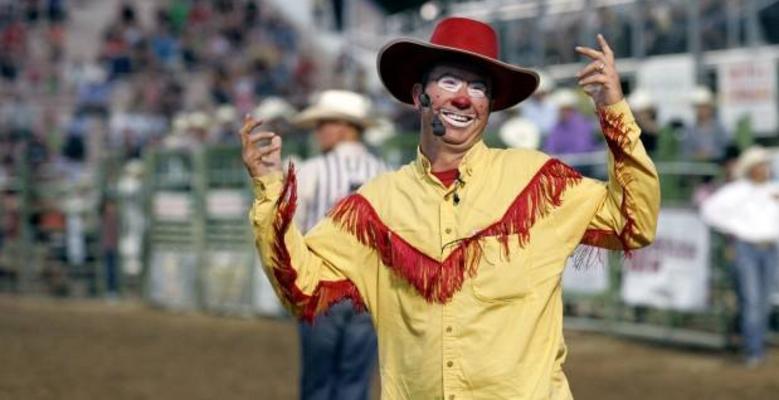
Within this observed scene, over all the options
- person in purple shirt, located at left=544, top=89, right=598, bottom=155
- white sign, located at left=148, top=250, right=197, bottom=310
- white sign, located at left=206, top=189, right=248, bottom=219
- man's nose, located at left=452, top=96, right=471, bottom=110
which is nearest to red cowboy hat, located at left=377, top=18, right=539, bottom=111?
man's nose, located at left=452, top=96, right=471, bottom=110

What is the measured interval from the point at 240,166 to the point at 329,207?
34.2 feet

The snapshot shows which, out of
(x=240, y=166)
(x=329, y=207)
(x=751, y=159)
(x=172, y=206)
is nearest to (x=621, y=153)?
(x=329, y=207)

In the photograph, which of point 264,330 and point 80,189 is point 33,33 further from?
point 264,330

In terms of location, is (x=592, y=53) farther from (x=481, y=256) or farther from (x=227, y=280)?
(x=227, y=280)

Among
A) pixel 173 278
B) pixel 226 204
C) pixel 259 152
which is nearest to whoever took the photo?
pixel 259 152

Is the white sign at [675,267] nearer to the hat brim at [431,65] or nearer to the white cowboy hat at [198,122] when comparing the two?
the white cowboy hat at [198,122]

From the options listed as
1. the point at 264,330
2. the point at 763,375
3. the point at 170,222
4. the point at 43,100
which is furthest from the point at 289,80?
the point at 763,375

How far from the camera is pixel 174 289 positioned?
1964cm

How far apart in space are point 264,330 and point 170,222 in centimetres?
333

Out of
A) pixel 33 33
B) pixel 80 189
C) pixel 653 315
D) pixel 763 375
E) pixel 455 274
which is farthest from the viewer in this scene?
pixel 33 33

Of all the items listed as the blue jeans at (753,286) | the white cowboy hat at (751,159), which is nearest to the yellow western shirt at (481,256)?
the white cowboy hat at (751,159)

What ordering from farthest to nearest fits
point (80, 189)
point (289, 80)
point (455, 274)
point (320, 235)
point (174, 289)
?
point (289, 80)
point (80, 189)
point (174, 289)
point (320, 235)
point (455, 274)

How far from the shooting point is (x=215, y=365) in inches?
536

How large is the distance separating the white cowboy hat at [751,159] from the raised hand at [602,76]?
8.83m
